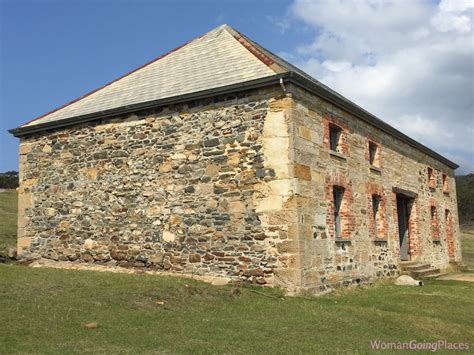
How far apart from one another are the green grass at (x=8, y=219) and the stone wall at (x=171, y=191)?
12.9ft

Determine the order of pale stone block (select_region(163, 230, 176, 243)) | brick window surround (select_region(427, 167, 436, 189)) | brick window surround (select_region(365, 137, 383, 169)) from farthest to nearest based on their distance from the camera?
1. brick window surround (select_region(427, 167, 436, 189))
2. brick window surround (select_region(365, 137, 383, 169))
3. pale stone block (select_region(163, 230, 176, 243))

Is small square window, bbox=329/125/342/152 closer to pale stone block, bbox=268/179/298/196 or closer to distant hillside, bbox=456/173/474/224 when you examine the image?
pale stone block, bbox=268/179/298/196

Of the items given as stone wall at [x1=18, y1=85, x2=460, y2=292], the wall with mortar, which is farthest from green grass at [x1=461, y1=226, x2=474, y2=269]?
stone wall at [x1=18, y1=85, x2=460, y2=292]

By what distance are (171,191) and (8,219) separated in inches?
682

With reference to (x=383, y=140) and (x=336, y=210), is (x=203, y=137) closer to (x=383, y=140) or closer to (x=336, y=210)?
Answer: (x=336, y=210)

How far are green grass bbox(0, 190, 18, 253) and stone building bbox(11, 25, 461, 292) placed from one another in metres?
4.18

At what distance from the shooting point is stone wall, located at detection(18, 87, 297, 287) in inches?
499

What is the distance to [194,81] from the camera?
14805 mm

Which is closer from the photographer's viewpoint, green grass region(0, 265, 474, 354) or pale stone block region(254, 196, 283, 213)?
green grass region(0, 265, 474, 354)

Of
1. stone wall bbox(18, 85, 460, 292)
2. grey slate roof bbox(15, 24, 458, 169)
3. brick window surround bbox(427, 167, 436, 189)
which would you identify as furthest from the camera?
brick window surround bbox(427, 167, 436, 189)

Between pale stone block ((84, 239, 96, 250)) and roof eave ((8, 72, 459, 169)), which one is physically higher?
roof eave ((8, 72, 459, 169))

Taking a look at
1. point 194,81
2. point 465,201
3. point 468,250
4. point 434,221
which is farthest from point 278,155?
point 465,201

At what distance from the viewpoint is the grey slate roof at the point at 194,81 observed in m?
13.4

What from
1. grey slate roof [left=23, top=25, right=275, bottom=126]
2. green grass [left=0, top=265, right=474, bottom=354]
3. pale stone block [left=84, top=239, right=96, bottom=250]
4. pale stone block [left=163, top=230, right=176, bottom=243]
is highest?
grey slate roof [left=23, top=25, right=275, bottom=126]
